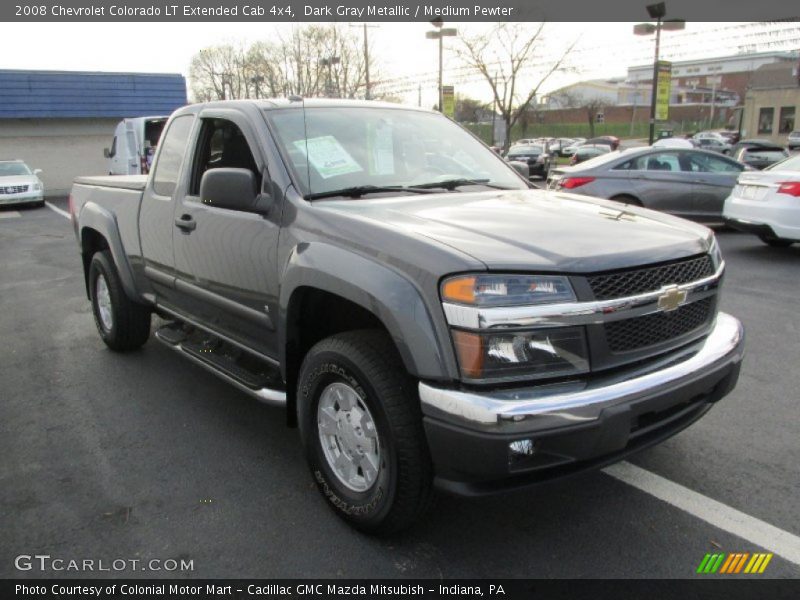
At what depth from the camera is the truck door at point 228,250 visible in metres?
3.30

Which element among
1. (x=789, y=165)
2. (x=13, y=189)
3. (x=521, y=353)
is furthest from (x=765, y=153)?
(x=13, y=189)

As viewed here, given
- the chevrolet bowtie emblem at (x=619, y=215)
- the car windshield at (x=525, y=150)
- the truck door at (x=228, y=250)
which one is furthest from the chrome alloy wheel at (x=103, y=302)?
the car windshield at (x=525, y=150)

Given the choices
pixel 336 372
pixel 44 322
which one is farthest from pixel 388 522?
pixel 44 322

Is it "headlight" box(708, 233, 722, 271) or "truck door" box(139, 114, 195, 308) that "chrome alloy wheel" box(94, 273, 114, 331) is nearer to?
"truck door" box(139, 114, 195, 308)

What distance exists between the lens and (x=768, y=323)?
5.78 meters

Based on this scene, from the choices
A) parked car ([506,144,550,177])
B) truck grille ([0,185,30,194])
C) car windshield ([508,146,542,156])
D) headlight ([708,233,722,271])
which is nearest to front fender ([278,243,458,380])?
headlight ([708,233,722,271])

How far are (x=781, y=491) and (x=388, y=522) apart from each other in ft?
6.36

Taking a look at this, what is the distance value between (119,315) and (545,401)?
13.2 ft

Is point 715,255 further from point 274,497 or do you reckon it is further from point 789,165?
point 789,165

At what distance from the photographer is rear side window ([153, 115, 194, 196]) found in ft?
13.9

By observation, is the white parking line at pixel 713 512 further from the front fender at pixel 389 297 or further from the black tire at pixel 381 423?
Result: the front fender at pixel 389 297

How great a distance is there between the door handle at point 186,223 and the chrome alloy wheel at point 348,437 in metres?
1.60

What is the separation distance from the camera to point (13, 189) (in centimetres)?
1872

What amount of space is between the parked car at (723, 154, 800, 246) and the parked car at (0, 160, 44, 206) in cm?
1867
